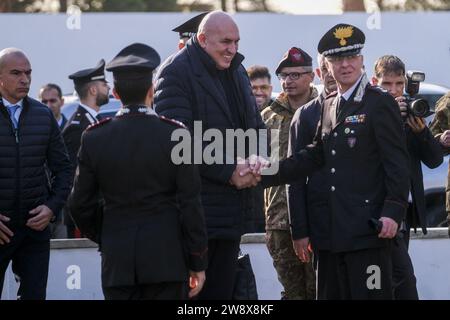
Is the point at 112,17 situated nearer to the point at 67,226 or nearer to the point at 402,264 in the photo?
the point at 67,226

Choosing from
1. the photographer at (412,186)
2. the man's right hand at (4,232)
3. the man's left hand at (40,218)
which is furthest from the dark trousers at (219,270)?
the man's right hand at (4,232)

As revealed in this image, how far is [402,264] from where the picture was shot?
7.51m

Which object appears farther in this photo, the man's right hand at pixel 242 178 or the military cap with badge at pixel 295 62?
the military cap with badge at pixel 295 62

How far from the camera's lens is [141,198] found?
6051mm

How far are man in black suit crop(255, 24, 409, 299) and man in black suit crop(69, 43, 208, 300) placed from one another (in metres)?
1.07

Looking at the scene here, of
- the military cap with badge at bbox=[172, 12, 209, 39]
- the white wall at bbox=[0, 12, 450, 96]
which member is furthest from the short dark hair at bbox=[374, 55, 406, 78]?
the white wall at bbox=[0, 12, 450, 96]

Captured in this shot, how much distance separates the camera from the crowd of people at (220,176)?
6.08 meters

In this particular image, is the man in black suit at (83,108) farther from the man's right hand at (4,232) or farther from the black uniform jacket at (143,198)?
the black uniform jacket at (143,198)

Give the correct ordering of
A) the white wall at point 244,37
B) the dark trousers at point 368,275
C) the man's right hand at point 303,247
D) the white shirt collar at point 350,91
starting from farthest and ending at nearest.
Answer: the white wall at point 244,37
the man's right hand at point 303,247
the white shirt collar at point 350,91
the dark trousers at point 368,275

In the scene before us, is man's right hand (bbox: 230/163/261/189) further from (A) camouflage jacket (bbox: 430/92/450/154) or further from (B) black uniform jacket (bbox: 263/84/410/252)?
(A) camouflage jacket (bbox: 430/92/450/154)

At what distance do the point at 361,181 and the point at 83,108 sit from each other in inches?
152

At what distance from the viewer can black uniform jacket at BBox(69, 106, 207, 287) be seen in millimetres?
6031

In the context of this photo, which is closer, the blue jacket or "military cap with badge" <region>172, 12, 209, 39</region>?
the blue jacket
